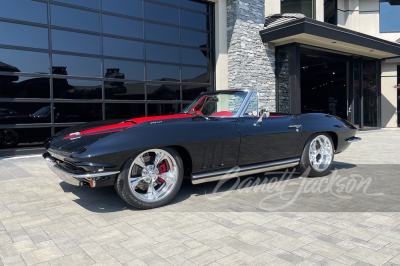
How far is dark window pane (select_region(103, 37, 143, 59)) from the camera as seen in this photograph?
9.30 meters

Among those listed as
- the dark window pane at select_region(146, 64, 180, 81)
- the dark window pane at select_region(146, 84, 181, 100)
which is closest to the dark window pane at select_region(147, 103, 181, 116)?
the dark window pane at select_region(146, 84, 181, 100)

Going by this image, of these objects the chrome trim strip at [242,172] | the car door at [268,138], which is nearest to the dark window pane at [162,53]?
the car door at [268,138]

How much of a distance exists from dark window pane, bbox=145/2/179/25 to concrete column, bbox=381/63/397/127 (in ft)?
40.6

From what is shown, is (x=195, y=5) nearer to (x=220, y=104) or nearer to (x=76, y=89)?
(x=76, y=89)

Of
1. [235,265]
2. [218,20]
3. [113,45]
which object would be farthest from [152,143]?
[218,20]

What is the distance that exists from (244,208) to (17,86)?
23.3 ft

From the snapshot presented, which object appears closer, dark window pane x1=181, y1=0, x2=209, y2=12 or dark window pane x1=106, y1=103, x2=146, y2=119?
dark window pane x1=106, y1=103, x2=146, y2=119

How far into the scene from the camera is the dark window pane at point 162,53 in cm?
1011

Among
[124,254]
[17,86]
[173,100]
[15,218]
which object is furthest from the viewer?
[173,100]

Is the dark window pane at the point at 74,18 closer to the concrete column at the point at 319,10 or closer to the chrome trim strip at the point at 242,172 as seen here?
the chrome trim strip at the point at 242,172

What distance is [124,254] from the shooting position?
2377 millimetres

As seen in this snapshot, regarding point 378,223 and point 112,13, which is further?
point 112,13

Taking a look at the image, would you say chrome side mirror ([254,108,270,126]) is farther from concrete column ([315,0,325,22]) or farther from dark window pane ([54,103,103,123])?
concrete column ([315,0,325,22])

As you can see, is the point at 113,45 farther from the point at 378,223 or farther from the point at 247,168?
the point at 378,223
